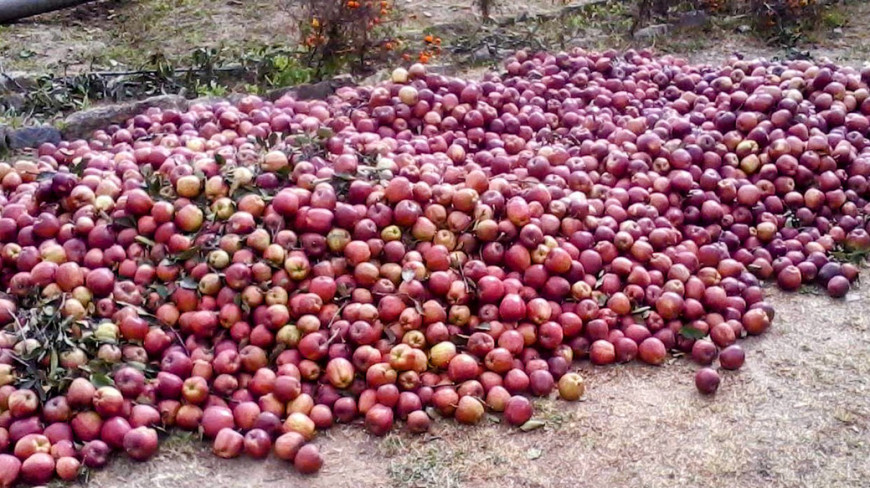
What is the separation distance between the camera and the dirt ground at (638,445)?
9.57 ft

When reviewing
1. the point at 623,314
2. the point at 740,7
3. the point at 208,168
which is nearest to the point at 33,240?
the point at 208,168

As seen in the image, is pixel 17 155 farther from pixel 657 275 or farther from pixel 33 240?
pixel 657 275

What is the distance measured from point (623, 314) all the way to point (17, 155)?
365cm

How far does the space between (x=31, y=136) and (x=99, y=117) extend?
16.4 inches

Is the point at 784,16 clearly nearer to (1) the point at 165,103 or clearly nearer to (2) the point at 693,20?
(2) the point at 693,20

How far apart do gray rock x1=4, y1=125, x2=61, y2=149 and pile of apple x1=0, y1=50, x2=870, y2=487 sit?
0.25 m

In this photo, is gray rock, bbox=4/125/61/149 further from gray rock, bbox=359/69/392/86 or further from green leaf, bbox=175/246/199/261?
gray rock, bbox=359/69/392/86

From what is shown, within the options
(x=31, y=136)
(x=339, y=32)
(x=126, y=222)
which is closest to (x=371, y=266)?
(x=126, y=222)

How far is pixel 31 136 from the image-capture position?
4.92 m

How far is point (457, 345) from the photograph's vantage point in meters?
3.40

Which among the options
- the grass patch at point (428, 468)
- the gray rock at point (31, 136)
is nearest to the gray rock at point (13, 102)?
the gray rock at point (31, 136)

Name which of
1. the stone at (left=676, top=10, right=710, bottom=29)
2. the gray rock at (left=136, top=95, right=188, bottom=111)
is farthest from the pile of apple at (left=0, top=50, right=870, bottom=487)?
the stone at (left=676, top=10, right=710, bottom=29)

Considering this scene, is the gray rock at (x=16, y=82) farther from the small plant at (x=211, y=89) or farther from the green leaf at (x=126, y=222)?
the green leaf at (x=126, y=222)

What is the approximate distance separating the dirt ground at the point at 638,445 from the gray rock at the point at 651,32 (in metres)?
4.49
